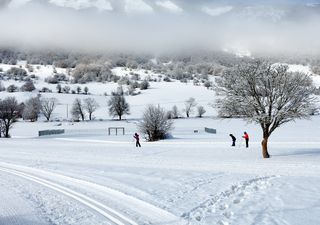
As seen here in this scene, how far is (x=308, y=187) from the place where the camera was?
731 inches

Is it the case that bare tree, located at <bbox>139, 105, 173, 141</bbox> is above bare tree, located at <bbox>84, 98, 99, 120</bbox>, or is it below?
below

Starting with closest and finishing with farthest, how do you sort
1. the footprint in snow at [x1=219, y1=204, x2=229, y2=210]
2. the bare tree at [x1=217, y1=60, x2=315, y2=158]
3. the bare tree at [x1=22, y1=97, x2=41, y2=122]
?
the footprint in snow at [x1=219, y1=204, x2=229, y2=210], the bare tree at [x1=217, y1=60, x2=315, y2=158], the bare tree at [x1=22, y1=97, x2=41, y2=122]

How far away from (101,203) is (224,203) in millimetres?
4754

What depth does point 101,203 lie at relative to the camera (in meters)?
15.9

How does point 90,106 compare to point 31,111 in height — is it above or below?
above

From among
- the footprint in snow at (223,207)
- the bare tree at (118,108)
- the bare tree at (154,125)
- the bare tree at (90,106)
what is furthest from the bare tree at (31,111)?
the footprint in snow at (223,207)

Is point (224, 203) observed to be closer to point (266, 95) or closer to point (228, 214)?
point (228, 214)

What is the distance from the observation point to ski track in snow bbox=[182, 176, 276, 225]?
1340cm

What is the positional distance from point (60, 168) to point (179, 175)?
8.69 meters

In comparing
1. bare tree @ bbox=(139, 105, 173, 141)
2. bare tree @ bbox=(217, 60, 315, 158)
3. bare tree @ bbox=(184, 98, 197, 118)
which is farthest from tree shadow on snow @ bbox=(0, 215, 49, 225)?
bare tree @ bbox=(184, 98, 197, 118)

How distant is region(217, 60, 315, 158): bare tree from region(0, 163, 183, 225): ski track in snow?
1535 centimetres

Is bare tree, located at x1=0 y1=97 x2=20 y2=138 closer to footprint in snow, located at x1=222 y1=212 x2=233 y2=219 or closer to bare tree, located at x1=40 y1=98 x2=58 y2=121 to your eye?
bare tree, located at x1=40 y1=98 x2=58 y2=121

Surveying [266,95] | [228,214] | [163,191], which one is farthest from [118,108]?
[228,214]

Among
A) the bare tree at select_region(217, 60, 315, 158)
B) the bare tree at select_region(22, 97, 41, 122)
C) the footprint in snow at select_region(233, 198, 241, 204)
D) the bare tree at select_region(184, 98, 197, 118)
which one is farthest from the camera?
the bare tree at select_region(184, 98, 197, 118)
